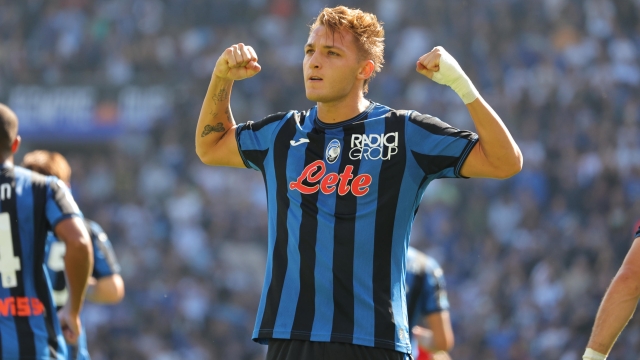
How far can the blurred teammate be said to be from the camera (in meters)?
5.34

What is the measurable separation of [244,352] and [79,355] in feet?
23.3

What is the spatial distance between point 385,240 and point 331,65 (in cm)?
80

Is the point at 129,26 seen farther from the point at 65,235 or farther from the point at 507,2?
the point at 65,235

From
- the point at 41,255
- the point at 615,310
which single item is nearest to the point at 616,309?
the point at 615,310

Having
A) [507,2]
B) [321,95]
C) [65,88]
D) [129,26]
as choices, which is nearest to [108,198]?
[65,88]

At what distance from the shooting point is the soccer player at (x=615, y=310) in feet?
11.9

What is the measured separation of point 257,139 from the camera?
13.1 ft

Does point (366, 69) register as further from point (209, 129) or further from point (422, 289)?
point (422, 289)

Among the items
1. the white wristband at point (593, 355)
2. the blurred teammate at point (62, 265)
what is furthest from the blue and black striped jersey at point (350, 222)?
the blurred teammate at point (62, 265)

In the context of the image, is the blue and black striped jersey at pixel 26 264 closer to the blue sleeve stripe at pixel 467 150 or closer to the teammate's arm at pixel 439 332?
the blue sleeve stripe at pixel 467 150

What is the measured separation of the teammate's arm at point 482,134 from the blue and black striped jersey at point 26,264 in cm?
198

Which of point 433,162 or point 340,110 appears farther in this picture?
point 340,110

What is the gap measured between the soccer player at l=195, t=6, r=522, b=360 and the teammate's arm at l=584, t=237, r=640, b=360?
2.10 ft

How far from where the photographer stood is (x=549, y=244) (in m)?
10.9
